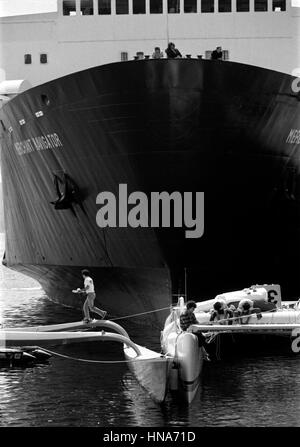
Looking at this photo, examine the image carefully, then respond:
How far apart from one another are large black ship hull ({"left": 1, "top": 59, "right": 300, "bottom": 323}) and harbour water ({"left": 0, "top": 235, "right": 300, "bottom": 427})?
253 cm

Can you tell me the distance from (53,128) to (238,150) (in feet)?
16.7

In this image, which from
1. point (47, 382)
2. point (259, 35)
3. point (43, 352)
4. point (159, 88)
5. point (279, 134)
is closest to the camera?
point (47, 382)

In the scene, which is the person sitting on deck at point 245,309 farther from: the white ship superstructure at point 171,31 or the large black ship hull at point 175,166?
the white ship superstructure at point 171,31

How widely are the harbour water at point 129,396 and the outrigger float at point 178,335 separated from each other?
361mm

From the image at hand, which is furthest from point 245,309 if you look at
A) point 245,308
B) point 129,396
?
point 129,396

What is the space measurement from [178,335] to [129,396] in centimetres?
195

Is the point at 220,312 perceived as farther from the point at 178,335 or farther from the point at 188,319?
the point at 178,335

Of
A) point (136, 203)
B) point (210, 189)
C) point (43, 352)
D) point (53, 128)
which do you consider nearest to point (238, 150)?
point (210, 189)

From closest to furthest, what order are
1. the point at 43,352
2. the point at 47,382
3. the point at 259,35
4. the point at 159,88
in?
the point at 47,382
the point at 43,352
the point at 159,88
the point at 259,35

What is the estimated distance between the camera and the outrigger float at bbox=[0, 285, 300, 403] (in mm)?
18578

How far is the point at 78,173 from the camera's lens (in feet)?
84.7

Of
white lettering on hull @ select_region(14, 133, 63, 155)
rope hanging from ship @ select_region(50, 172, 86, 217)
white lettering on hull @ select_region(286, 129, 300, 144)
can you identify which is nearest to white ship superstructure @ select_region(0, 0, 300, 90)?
white lettering on hull @ select_region(14, 133, 63, 155)

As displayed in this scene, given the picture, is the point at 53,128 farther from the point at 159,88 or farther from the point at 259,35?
the point at 259,35

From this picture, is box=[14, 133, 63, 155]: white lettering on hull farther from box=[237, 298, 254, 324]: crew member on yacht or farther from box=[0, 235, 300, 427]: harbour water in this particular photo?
box=[237, 298, 254, 324]: crew member on yacht
